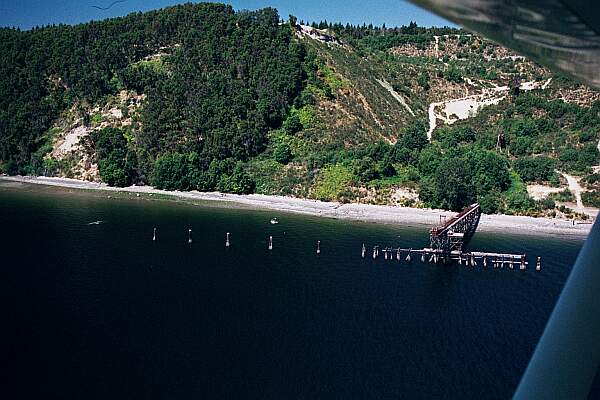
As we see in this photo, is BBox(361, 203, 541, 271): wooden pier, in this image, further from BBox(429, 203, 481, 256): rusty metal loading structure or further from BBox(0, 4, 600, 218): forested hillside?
BBox(0, 4, 600, 218): forested hillside

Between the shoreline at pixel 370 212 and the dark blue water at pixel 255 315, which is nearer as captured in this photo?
the dark blue water at pixel 255 315

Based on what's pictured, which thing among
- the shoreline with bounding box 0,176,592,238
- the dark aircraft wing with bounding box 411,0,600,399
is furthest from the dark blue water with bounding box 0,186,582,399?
the dark aircraft wing with bounding box 411,0,600,399

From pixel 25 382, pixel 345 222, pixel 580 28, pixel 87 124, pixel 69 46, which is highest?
pixel 69 46

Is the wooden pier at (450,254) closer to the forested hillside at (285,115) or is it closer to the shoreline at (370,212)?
the shoreline at (370,212)

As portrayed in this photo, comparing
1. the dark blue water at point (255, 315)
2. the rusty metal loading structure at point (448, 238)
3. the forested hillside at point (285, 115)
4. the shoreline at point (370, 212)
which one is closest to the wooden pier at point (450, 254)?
the rusty metal loading structure at point (448, 238)

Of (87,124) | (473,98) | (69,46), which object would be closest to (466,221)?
(473,98)

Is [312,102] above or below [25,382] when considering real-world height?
above

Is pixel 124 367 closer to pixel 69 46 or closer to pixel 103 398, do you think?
pixel 103 398
